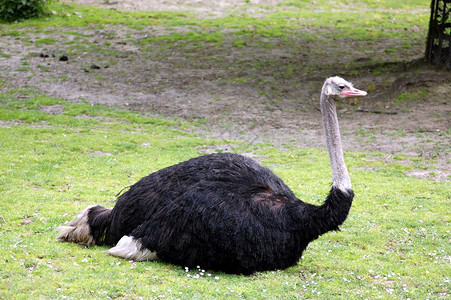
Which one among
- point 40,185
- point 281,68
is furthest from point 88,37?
point 40,185

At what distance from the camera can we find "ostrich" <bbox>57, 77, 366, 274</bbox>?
603 cm

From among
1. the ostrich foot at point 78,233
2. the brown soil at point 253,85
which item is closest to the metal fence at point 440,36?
the brown soil at point 253,85

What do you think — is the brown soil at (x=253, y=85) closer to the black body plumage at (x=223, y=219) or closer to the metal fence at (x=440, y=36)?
the metal fence at (x=440, y=36)

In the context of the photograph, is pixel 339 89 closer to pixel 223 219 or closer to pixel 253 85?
pixel 223 219

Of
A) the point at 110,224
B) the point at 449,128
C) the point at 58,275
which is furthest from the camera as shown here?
the point at 449,128

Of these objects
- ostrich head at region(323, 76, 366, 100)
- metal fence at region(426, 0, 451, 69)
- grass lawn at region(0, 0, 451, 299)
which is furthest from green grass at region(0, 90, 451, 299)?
metal fence at region(426, 0, 451, 69)

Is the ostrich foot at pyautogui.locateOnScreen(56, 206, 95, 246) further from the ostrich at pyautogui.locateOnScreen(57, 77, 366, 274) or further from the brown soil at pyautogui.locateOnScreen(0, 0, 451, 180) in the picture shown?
the brown soil at pyautogui.locateOnScreen(0, 0, 451, 180)

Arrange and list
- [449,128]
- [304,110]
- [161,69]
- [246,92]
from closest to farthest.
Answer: [449,128], [304,110], [246,92], [161,69]

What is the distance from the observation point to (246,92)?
17016mm

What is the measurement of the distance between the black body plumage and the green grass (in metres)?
0.19

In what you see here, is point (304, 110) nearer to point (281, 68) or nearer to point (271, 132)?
point (271, 132)

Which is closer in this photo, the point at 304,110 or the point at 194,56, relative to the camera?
the point at 304,110

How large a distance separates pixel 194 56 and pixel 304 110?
5.74 m

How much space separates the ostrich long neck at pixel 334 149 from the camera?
6102 millimetres
